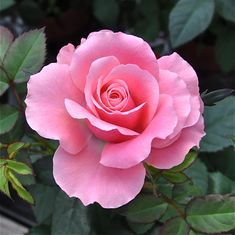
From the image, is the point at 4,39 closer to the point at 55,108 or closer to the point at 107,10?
the point at 55,108

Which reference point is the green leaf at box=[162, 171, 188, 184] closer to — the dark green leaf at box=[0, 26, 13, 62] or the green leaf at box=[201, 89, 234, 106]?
the green leaf at box=[201, 89, 234, 106]

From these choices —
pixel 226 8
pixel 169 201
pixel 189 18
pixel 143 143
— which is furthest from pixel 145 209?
pixel 226 8

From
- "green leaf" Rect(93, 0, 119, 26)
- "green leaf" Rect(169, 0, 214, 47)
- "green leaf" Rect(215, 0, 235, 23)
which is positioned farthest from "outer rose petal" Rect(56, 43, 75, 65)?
"green leaf" Rect(93, 0, 119, 26)

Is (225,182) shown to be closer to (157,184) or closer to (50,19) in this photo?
(157,184)

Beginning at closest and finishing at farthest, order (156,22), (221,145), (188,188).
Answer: (188,188) < (221,145) < (156,22)

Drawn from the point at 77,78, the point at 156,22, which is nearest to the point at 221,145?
the point at 77,78
